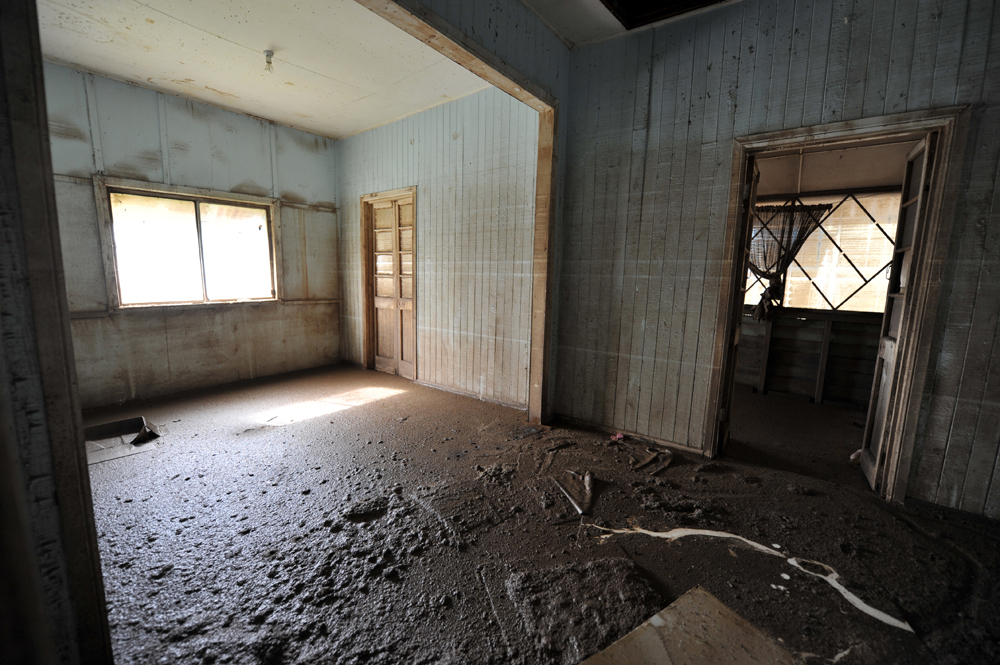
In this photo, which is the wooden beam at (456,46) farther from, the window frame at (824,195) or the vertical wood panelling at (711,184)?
the window frame at (824,195)

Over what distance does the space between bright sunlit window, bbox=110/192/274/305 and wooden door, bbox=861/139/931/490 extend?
6128mm

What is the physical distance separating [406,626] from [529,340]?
261cm

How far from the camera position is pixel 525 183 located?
371 centimetres

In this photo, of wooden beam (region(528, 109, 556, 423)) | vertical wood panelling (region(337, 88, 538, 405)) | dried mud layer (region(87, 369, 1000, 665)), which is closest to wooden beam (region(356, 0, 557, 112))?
wooden beam (region(528, 109, 556, 423))

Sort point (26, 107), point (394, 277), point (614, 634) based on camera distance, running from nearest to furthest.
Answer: point (26, 107), point (614, 634), point (394, 277)

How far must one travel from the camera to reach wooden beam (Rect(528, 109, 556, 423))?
131 inches

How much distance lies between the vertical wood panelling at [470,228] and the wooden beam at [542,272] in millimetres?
287

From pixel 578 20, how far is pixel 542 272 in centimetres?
188

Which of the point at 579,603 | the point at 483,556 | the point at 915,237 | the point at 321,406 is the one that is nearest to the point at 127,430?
the point at 321,406

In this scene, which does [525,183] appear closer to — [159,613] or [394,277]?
[394,277]

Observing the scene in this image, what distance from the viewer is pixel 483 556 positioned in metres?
1.97

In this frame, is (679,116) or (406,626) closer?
(406,626)

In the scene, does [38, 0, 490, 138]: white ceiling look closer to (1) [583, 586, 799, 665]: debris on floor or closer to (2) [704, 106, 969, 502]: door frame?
(2) [704, 106, 969, 502]: door frame

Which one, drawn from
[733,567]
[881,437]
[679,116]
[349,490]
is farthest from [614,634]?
[679,116]
